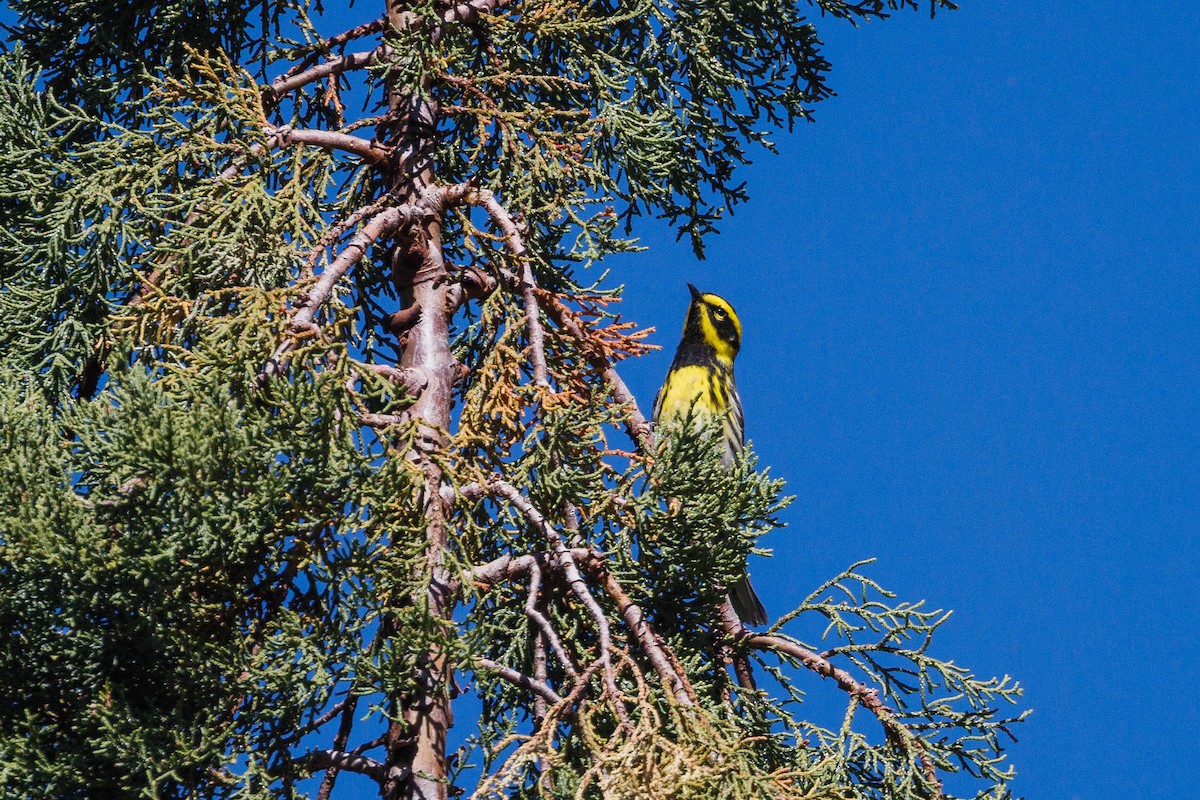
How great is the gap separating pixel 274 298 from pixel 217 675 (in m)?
0.99

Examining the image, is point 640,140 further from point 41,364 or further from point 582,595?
point 41,364

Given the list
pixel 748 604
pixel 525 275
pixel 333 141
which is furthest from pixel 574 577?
pixel 748 604

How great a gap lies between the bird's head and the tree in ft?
7.91

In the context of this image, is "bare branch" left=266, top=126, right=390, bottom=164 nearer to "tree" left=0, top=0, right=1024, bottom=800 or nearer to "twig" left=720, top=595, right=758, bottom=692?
"tree" left=0, top=0, right=1024, bottom=800

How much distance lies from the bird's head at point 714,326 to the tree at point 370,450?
95.0 inches

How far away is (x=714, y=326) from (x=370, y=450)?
14.7ft

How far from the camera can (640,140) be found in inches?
181

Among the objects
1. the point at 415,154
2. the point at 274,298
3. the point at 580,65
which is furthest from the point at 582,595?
the point at 580,65

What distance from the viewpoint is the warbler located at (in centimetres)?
757

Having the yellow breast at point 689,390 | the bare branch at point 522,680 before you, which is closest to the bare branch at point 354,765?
the bare branch at point 522,680

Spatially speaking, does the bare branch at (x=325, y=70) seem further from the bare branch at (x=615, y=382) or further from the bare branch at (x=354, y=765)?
the bare branch at (x=354, y=765)

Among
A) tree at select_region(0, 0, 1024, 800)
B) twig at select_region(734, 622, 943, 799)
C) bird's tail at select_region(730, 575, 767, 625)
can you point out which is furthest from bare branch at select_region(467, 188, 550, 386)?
bird's tail at select_region(730, 575, 767, 625)

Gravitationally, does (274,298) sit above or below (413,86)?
below

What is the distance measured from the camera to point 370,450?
3.48 metres
